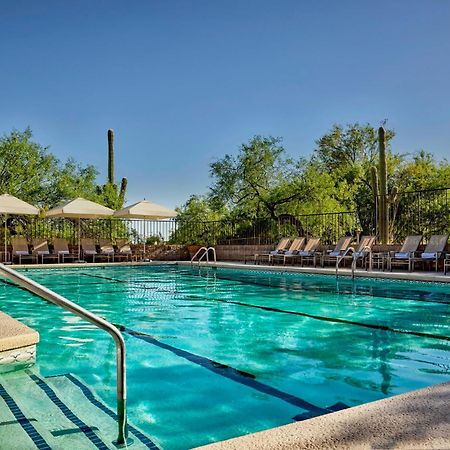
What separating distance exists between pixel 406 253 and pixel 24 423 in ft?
36.1

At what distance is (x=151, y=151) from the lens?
23219mm

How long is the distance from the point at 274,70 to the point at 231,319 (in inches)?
546

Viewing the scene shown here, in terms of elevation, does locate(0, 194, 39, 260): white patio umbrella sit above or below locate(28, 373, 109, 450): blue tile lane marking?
above

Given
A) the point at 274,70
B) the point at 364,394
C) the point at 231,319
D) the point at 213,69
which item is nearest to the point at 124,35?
the point at 213,69

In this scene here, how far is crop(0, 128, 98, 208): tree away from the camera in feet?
64.4

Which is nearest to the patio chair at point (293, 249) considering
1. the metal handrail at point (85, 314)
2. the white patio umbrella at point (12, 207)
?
the white patio umbrella at point (12, 207)

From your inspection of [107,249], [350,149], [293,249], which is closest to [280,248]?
[293,249]

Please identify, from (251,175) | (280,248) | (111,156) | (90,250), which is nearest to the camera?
(280,248)

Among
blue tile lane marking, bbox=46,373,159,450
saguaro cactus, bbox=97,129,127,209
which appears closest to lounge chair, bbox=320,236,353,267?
blue tile lane marking, bbox=46,373,159,450

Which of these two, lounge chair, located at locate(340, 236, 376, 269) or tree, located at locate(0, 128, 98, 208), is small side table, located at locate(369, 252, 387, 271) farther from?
tree, located at locate(0, 128, 98, 208)

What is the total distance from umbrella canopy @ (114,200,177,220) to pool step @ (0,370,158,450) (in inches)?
510

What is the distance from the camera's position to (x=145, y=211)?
16812mm

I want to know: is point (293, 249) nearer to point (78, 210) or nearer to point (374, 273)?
point (374, 273)

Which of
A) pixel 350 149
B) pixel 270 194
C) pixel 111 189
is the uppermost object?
pixel 350 149
